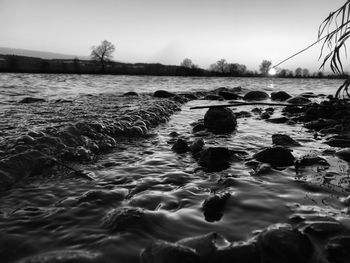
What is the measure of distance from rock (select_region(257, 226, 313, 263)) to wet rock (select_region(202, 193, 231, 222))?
491mm

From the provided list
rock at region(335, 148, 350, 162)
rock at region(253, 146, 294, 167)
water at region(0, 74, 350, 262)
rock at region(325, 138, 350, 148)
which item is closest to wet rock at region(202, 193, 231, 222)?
water at region(0, 74, 350, 262)

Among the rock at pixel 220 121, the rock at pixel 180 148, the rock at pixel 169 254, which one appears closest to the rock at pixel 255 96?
the rock at pixel 220 121

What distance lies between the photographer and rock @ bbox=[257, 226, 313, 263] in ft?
6.18

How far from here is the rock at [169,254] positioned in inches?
70.7

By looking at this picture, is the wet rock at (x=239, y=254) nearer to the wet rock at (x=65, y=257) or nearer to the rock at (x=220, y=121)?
the wet rock at (x=65, y=257)

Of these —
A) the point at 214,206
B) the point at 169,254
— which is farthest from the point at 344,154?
the point at 169,254

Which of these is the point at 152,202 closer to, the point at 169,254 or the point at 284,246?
the point at 169,254

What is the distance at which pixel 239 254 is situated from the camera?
190 centimetres

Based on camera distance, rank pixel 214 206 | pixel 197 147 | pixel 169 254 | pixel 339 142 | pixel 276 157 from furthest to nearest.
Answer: pixel 339 142, pixel 197 147, pixel 276 157, pixel 214 206, pixel 169 254

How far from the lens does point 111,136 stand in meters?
5.79

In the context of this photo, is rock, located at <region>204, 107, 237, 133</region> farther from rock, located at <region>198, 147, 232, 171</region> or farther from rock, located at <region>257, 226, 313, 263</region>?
rock, located at <region>257, 226, 313, 263</region>

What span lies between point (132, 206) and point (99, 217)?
0.33m

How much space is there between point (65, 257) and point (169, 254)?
68 cm

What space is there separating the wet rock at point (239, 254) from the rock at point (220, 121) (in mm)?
4909
